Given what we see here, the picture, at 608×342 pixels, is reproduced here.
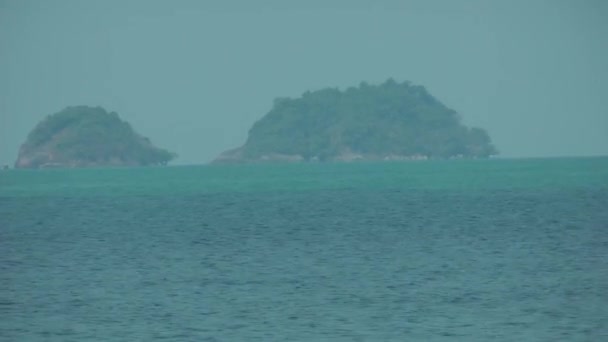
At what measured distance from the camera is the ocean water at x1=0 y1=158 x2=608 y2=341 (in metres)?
22.9

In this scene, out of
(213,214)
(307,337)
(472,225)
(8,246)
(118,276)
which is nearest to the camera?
(307,337)

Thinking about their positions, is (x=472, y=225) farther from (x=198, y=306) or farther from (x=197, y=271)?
(x=198, y=306)

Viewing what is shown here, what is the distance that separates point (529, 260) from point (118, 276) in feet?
37.2

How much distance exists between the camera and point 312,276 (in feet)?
100

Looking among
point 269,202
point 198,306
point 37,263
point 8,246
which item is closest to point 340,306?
point 198,306

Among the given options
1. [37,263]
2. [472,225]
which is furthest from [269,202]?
[37,263]

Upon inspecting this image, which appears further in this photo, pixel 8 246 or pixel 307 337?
pixel 8 246

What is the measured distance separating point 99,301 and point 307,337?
6683 mm

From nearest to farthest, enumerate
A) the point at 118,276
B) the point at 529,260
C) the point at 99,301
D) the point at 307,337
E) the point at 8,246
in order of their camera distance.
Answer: the point at 307,337
the point at 99,301
the point at 118,276
the point at 529,260
the point at 8,246

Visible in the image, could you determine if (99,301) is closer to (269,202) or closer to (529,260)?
(529,260)

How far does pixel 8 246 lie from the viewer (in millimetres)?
43625

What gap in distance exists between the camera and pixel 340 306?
2533 centimetres

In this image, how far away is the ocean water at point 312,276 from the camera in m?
22.9

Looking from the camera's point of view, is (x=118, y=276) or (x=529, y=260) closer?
(x=118, y=276)
